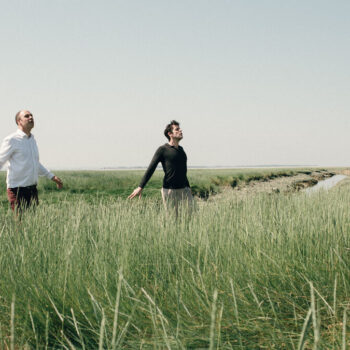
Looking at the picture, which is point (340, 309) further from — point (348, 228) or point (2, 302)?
point (2, 302)

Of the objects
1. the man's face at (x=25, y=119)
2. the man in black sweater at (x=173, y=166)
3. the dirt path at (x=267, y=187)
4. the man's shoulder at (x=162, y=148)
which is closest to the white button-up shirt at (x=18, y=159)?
the man's face at (x=25, y=119)

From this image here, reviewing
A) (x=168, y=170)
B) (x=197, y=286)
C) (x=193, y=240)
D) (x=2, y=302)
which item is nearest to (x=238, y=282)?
(x=197, y=286)

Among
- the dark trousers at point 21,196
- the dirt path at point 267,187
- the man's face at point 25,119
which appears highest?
the man's face at point 25,119

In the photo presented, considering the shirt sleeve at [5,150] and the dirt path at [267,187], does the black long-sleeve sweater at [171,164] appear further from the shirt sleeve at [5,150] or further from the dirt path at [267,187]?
the shirt sleeve at [5,150]

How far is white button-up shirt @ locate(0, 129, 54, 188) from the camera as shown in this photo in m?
4.18

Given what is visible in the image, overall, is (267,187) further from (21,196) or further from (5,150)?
(5,150)

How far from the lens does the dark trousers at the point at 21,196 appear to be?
4203 mm

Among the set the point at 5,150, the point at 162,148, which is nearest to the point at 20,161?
the point at 5,150

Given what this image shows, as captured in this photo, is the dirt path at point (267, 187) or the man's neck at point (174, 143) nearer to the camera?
the man's neck at point (174, 143)

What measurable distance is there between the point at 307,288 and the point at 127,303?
103cm

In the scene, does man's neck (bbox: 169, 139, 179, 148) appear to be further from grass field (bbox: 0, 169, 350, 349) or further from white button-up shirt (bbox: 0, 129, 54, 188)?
grass field (bbox: 0, 169, 350, 349)

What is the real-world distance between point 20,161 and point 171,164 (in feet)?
5.65

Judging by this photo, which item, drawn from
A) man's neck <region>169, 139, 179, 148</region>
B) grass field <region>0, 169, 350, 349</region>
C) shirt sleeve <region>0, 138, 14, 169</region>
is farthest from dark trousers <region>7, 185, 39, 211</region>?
man's neck <region>169, 139, 179, 148</region>

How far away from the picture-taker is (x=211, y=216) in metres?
3.33
